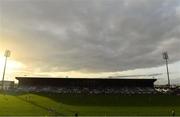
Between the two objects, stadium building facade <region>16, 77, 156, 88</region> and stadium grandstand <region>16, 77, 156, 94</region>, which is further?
stadium building facade <region>16, 77, 156, 88</region>

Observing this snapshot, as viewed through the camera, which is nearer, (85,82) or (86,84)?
(86,84)

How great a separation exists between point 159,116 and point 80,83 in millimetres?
82613

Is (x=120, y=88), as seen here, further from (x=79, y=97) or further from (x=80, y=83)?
(x=79, y=97)

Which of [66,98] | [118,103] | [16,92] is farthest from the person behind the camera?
[16,92]

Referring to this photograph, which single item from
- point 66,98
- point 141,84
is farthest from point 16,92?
point 141,84

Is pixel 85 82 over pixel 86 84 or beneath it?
over

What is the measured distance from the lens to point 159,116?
61.5m

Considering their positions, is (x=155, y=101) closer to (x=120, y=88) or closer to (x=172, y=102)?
(x=172, y=102)

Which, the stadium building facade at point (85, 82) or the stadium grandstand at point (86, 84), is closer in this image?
the stadium grandstand at point (86, 84)

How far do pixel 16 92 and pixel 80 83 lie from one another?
102ft

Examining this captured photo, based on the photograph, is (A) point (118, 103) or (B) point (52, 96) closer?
(A) point (118, 103)

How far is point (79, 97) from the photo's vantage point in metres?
110

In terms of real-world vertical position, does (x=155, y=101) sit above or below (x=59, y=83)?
below

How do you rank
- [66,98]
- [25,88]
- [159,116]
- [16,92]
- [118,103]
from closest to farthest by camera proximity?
[159,116] → [118,103] → [66,98] → [16,92] → [25,88]
